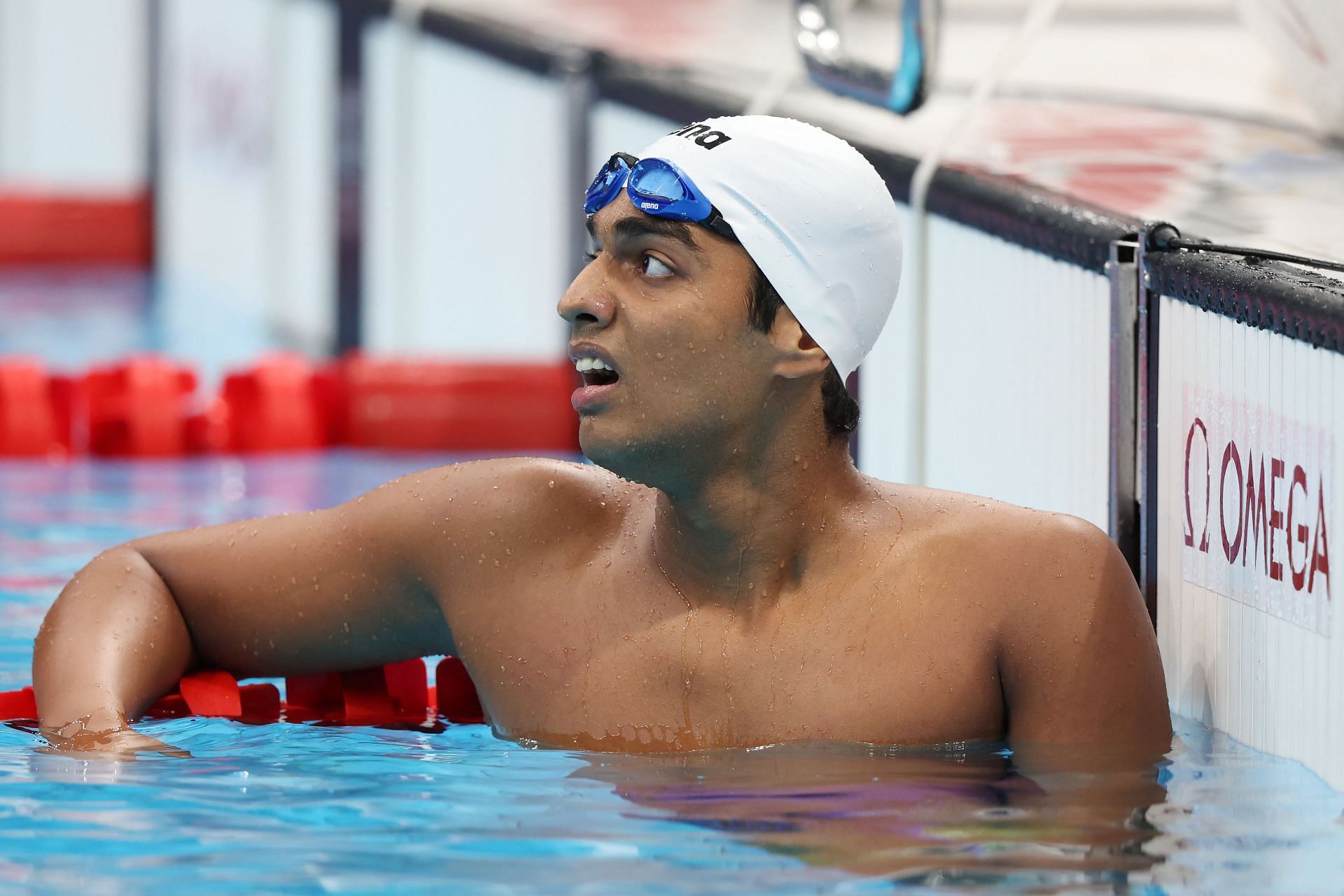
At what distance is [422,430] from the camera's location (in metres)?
7.73

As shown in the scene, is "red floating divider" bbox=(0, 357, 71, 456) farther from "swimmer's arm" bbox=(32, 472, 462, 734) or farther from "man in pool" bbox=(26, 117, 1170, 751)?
"man in pool" bbox=(26, 117, 1170, 751)

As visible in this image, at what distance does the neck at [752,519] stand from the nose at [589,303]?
25 centimetres

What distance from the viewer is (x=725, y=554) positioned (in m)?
3.08

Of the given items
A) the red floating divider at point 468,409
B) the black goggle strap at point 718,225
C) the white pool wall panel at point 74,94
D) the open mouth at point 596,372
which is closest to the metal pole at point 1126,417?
the black goggle strap at point 718,225

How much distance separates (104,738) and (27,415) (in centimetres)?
449

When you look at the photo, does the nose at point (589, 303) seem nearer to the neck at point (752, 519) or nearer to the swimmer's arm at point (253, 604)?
the neck at point (752, 519)

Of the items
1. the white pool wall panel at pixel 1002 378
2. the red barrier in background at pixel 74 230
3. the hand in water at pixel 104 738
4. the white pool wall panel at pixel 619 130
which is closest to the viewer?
the hand in water at pixel 104 738

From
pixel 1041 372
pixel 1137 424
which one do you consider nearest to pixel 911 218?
pixel 1041 372

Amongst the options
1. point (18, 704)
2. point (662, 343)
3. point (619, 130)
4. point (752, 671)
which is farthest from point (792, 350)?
point (619, 130)

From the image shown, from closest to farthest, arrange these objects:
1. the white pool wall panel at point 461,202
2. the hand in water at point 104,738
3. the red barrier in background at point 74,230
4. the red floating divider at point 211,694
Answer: the hand in water at point 104,738, the red floating divider at point 211,694, the white pool wall panel at point 461,202, the red barrier in background at point 74,230

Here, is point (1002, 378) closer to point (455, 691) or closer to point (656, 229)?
point (455, 691)

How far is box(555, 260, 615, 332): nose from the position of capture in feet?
9.55

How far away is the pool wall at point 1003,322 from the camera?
118 inches

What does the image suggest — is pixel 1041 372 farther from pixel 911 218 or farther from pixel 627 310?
pixel 627 310
